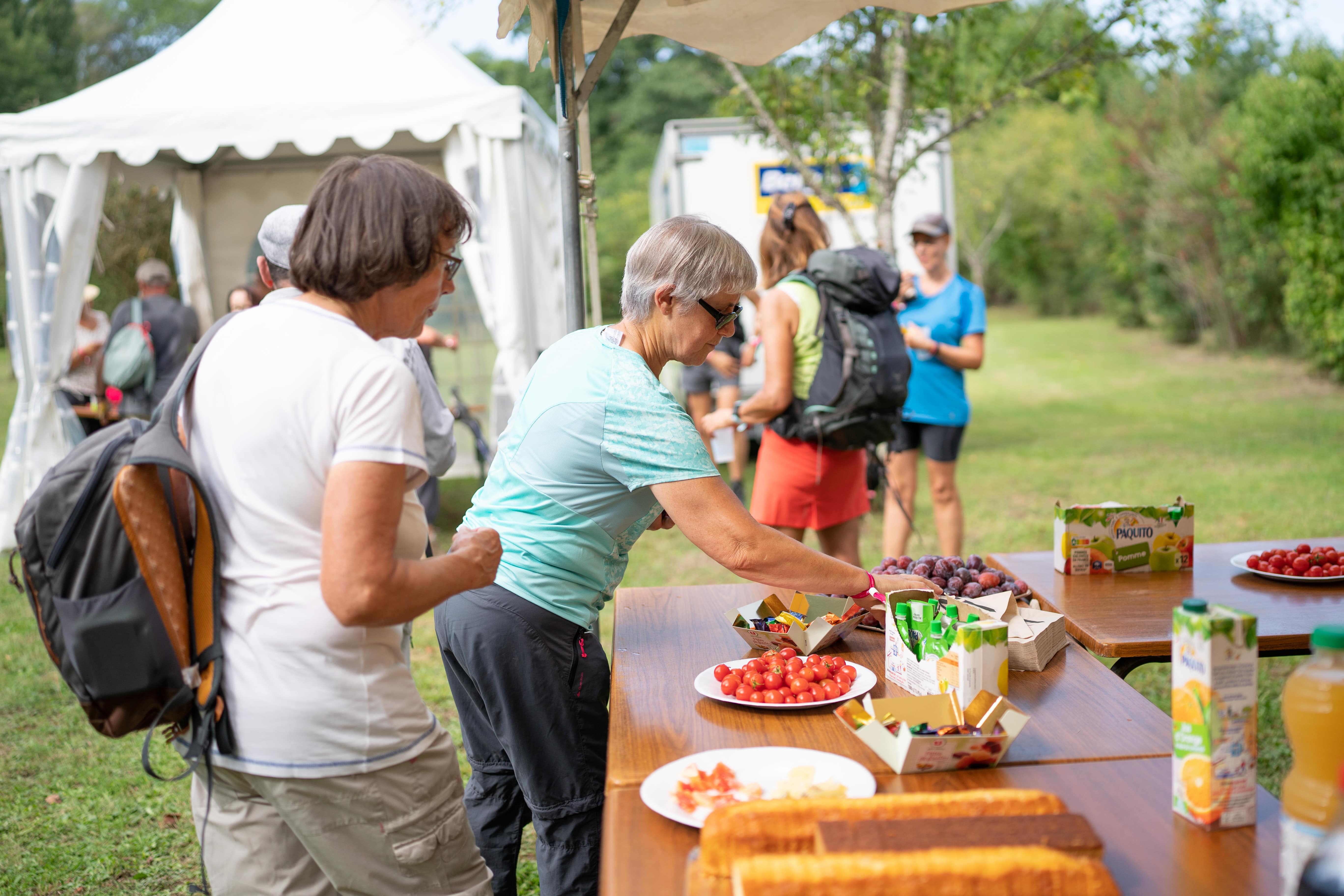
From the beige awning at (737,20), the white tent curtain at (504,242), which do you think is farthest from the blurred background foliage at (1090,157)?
the beige awning at (737,20)

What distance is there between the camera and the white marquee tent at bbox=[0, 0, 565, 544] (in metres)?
5.89

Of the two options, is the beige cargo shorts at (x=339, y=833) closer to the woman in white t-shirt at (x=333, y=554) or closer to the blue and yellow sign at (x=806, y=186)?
the woman in white t-shirt at (x=333, y=554)

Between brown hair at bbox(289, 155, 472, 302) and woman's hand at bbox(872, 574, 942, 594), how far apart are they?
1093 millimetres

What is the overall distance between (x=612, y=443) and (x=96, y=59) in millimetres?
36461

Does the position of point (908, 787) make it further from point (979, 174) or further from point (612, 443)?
point (979, 174)

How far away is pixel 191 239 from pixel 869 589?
7.22 m

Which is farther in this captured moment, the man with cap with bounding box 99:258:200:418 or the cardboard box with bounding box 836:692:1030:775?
the man with cap with bounding box 99:258:200:418

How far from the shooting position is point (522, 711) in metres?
1.98

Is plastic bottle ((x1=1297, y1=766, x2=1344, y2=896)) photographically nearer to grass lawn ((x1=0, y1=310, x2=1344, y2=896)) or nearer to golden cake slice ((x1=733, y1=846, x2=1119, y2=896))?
golden cake slice ((x1=733, y1=846, x2=1119, y2=896))

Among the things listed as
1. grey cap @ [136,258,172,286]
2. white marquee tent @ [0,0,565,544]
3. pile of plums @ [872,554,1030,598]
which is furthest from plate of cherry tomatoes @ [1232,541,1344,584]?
grey cap @ [136,258,172,286]

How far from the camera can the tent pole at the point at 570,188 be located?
289 cm

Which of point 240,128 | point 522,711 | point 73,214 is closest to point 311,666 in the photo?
point 522,711

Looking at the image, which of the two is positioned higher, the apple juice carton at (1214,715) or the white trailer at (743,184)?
the white trailer at (743,184)

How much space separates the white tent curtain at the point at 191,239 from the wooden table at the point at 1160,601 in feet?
22.5
